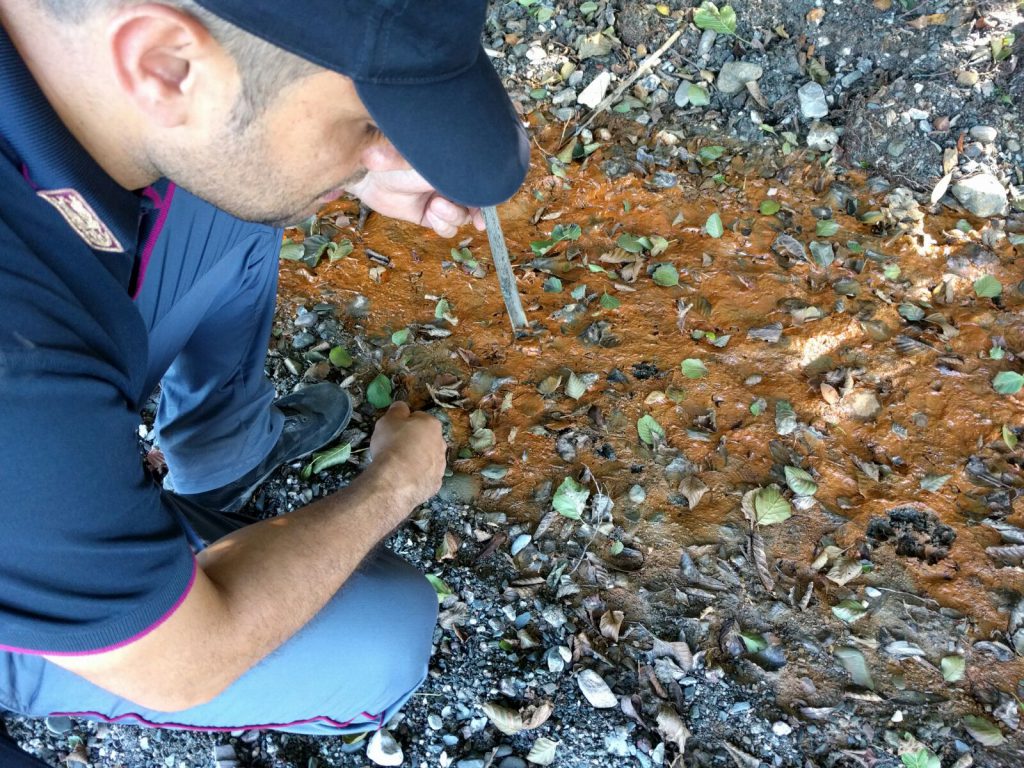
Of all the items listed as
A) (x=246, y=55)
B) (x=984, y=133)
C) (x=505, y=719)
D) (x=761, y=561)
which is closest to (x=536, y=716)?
(x=505, y=719)

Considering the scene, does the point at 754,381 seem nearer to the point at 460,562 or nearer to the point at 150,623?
the point at 460,562

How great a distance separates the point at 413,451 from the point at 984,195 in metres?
2.37

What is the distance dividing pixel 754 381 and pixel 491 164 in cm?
150

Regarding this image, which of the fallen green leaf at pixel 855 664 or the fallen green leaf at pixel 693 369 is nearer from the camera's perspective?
the fallen green leaf at pixel 855 664

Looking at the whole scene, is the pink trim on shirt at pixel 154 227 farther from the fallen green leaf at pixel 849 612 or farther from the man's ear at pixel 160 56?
the fallen green leaf at pixel 849 612

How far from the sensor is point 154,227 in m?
1.54

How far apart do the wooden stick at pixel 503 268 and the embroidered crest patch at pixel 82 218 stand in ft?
3.20

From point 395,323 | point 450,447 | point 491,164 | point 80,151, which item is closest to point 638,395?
point 450,447

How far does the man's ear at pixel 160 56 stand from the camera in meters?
0.98

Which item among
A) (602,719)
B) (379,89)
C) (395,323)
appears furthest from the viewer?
(395,323)

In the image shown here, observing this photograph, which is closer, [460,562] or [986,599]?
[986,599]

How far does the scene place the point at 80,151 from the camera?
3.76 ft

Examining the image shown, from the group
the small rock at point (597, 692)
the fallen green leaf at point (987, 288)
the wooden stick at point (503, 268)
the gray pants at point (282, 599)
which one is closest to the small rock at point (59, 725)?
the gray pants at point (282, 599)

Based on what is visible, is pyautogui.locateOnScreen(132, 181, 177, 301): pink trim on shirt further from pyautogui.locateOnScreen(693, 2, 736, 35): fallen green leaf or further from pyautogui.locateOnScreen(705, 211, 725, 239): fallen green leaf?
pyautogui.locateOnScreen(693, 2, 736, 35): fallen green leaf
